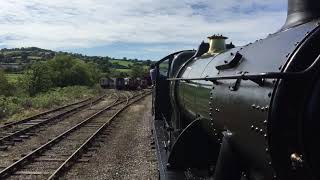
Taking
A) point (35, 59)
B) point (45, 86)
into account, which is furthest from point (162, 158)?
point (35, 59)

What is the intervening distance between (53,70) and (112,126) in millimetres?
63950

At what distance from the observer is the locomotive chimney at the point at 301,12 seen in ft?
14.9

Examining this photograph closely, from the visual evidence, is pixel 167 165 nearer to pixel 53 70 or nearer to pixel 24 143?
pixel 24 143

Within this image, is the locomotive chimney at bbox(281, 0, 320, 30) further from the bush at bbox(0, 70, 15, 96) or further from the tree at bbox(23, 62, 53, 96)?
the tree at bbox(23, 62, 53, 96)

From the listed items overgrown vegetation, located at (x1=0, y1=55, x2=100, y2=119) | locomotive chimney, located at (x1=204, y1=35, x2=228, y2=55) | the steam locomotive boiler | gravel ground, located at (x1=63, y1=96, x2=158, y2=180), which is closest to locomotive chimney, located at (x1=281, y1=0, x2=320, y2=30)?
the steam locomotive boiler

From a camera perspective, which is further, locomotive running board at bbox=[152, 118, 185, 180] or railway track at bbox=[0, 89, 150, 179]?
railway track at bbox=[0, 89, 150, 179]

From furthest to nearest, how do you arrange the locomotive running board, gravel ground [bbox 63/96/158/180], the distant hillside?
the distant hillside → gravel ground [bbox 63/96/158/180] → the locomotive running board

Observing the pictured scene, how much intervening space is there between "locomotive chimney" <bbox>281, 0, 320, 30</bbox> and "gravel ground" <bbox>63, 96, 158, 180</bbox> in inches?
302

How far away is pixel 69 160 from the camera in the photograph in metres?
13.7

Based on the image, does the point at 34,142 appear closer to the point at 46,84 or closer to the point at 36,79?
the point at 36,79

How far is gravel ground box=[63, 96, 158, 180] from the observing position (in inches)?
483

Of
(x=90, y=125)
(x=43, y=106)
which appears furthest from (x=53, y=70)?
(x=90, y=125)

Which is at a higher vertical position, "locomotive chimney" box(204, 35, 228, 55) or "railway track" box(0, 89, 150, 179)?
"locomotive chimney" box(204, 35, 228, 55)

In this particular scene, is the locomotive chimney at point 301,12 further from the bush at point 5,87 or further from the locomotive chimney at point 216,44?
the bush at point 5,87
